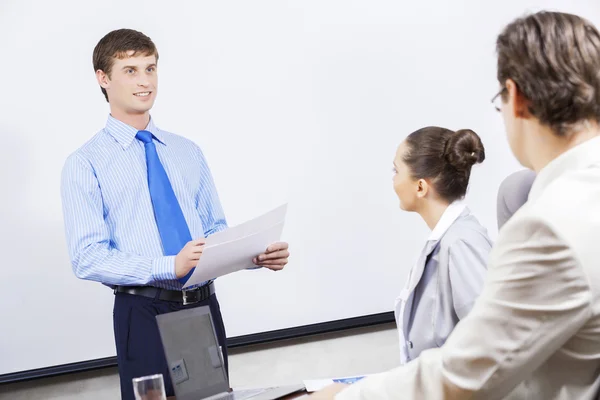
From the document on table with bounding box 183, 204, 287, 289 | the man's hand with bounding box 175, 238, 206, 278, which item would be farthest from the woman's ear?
the man's hand with bounding box 175, 238, 206, 278

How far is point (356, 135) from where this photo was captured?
3.50 meters

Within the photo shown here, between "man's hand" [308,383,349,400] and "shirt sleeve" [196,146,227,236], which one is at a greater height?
"shirt sleeve" [196,146,227,236]

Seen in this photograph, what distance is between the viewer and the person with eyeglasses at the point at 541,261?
0.91 meters

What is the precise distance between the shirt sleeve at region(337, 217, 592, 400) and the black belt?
152cm

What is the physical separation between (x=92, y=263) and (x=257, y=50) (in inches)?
54.8

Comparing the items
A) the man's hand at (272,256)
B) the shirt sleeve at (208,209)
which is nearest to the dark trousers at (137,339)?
the man's hand at (272,256)

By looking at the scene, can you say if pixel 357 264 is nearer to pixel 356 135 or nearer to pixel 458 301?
pixel 356 135

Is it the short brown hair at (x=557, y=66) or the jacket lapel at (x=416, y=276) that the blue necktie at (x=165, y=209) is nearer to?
the jacket lapel at (x=416, y=276)

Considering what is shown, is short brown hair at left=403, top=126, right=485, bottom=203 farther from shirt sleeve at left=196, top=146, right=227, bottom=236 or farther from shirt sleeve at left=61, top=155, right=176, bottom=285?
shirt sleeve at left=61, top=155, right=176, bottom=285

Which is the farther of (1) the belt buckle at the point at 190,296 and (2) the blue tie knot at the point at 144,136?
(2) the blue tie knot at the point at 144,136

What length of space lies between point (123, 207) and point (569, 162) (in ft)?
Answer: 5.67

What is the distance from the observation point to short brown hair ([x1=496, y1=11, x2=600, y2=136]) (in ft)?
3.42

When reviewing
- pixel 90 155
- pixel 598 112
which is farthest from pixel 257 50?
pixel 598 112

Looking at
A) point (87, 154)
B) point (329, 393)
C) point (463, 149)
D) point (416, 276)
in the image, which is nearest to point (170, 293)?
point (87, 154)
